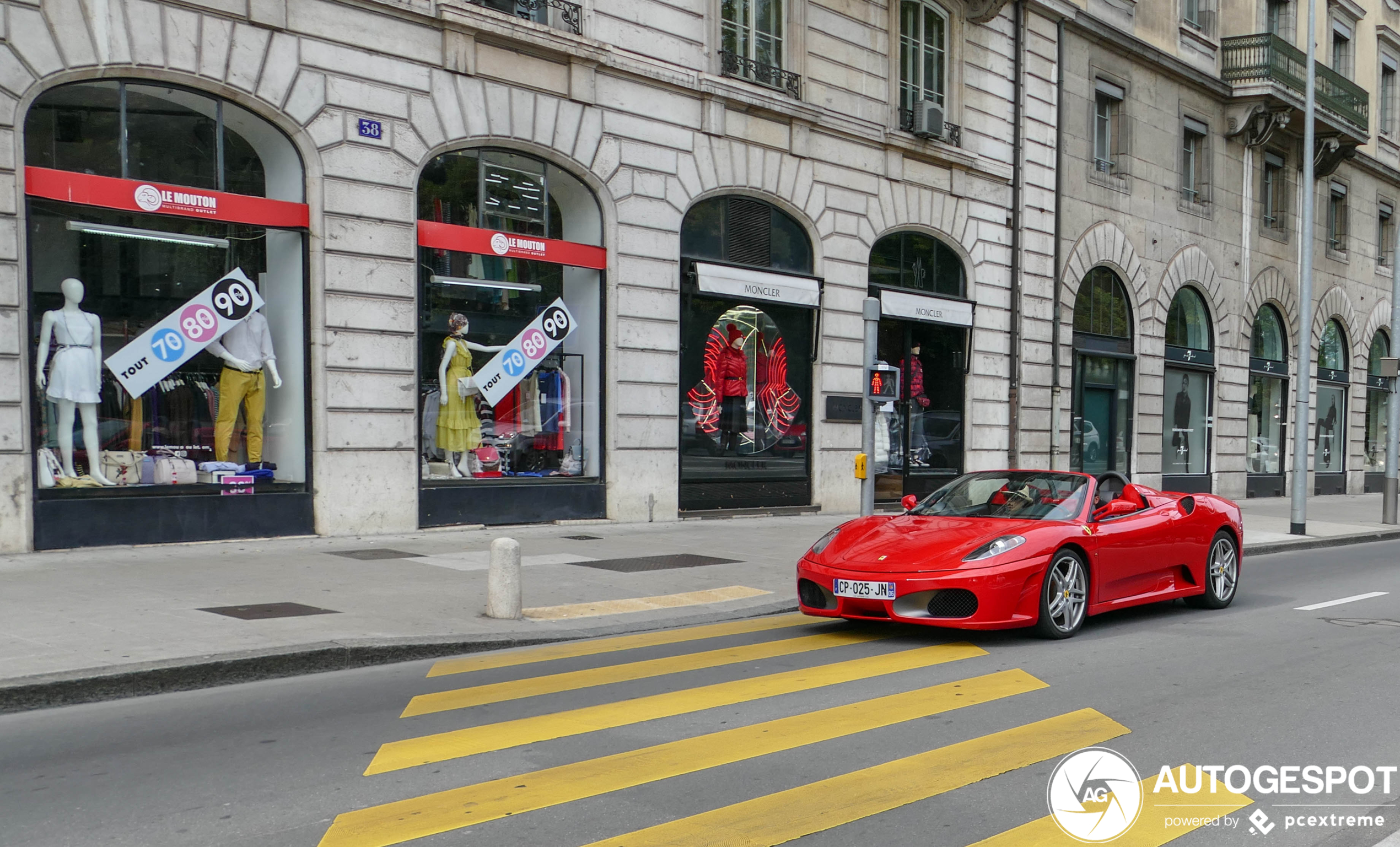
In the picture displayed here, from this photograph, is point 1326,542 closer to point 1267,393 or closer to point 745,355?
point 745,355

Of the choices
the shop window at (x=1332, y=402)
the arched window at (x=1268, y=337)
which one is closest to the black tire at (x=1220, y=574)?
the arched window at (x=1268, y=337)

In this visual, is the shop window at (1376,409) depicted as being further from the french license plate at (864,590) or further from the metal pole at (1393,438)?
the french license plate at (864,590)

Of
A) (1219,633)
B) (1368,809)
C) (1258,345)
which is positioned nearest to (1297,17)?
(1258,345)

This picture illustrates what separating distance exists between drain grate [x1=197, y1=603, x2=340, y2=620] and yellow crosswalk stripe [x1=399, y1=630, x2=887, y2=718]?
2354 millimetres

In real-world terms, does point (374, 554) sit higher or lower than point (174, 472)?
lower

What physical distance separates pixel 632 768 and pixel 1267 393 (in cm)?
3070

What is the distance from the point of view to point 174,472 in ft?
41.0

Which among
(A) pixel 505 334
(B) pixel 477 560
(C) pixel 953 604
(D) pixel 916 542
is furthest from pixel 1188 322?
(C) pixel 953 604

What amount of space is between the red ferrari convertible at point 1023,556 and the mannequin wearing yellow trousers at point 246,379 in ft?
24.1

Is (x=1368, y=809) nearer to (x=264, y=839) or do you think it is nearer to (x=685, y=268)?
(x=264, y=839)

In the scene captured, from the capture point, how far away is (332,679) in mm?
7043

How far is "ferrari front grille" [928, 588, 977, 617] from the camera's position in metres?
7.91

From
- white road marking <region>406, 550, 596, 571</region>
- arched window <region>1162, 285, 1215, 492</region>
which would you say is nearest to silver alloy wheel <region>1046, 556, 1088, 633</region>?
white road marking <region>406, 550, 596, 571</region>

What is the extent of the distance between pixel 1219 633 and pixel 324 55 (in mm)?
10934
